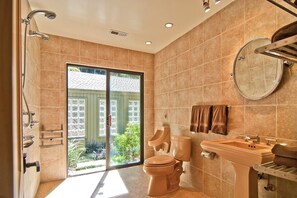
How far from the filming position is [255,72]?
5.86 feet

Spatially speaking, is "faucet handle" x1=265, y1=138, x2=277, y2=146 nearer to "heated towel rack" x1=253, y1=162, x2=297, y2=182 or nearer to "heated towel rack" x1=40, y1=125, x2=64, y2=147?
"heated towel rack" x1=253, y1=162, x2=297, y2=182

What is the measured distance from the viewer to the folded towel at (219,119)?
2039mm

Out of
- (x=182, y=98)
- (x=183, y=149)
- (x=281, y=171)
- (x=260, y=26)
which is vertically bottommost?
(x=183, y=149)

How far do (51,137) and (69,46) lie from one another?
161cm

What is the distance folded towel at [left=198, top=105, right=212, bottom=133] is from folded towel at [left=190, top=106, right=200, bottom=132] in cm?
6

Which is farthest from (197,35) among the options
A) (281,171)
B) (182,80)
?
(281,171)

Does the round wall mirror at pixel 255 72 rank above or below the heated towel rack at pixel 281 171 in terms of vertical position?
above

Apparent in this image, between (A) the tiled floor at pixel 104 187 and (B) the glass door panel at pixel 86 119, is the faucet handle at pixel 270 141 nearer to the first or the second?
(A) the tiled floor at pixel 104 187

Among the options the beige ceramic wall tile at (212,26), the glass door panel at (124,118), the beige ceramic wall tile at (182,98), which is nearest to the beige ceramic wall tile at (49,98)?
the glass door panel at (124,118)

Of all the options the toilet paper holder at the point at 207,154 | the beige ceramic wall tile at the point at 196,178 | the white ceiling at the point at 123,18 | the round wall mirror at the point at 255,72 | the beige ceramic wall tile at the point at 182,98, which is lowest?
the beige ceramic wall tile at the point at 196,178

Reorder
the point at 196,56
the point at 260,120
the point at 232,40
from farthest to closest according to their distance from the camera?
1. the point at 196,56
2. the point at 232,40
3. the point at 260,120

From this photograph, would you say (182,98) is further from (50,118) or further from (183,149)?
(50,118)

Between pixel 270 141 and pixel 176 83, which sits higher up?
pixel 176 83

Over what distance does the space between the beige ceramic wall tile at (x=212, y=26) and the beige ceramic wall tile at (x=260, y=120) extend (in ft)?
3.51
